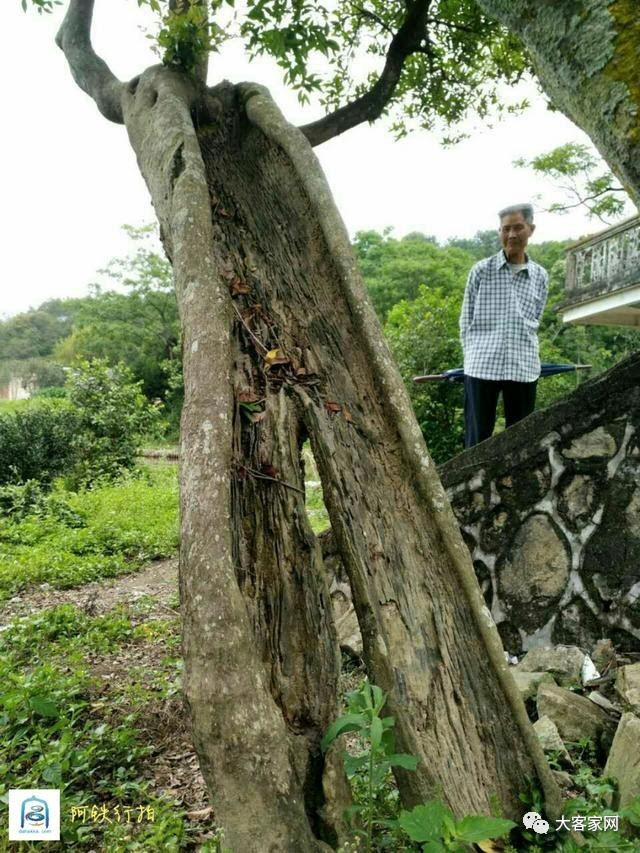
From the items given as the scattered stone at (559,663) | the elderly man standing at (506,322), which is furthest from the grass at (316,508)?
the scattered stone at (559,663)

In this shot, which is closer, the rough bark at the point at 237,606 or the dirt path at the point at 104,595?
the rough bark at the point at 237,606

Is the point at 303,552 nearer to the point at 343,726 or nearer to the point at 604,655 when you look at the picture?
the point at 343,726

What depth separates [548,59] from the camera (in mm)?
1760

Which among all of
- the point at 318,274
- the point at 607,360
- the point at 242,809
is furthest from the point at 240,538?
the point at 607,360

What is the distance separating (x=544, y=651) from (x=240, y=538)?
158 centimetres

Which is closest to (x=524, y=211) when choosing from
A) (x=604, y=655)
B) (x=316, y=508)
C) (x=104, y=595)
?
(x=604, y=655)

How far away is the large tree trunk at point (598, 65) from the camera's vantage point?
1.54 meters

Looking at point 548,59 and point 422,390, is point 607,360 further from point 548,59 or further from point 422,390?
point 548,59

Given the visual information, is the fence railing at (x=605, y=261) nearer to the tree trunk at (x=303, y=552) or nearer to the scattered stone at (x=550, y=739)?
the tree trunk at (x=303, y=552)

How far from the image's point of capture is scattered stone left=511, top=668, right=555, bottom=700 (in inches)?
104

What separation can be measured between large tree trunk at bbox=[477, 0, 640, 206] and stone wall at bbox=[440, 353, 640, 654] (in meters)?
1.64

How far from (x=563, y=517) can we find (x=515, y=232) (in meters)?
1.61

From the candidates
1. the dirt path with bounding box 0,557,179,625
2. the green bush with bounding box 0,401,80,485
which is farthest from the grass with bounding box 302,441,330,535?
the green bush with bounding box 0,401,80,485

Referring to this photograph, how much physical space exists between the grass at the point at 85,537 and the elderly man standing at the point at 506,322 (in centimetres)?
340
